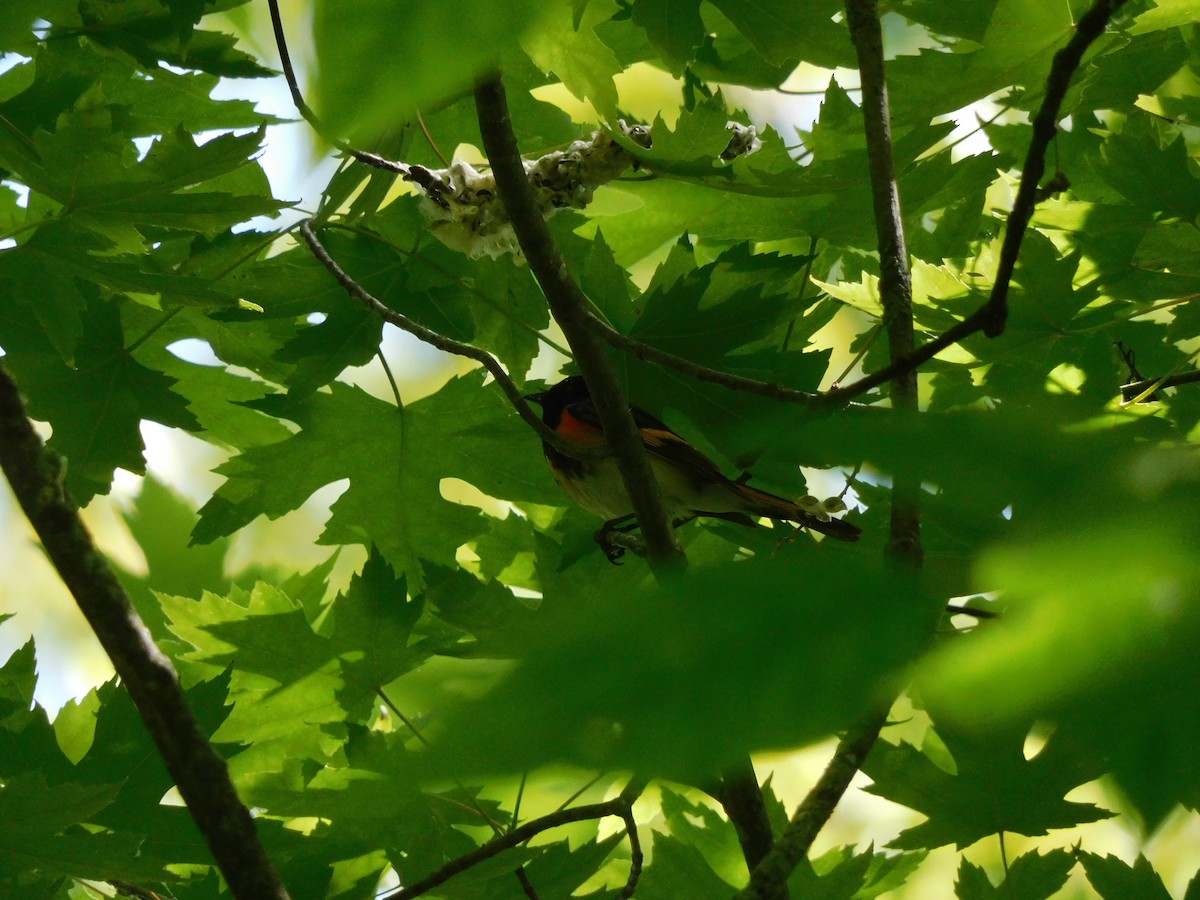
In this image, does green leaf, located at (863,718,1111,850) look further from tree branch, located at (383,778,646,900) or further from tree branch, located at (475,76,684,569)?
tree branch, located at (475,76,684,569)

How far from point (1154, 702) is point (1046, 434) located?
0.25 feet

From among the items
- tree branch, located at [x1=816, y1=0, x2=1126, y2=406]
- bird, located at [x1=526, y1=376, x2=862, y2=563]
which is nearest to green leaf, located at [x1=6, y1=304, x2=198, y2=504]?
bird, located at [x1=526, y1=376, x2=862, y2=563]

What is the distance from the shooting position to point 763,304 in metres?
2.06

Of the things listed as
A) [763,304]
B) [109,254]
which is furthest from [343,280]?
[763,304]

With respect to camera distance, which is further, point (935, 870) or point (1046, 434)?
point (935, 870)

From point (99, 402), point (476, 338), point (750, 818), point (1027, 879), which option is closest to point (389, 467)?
point (476, 338)

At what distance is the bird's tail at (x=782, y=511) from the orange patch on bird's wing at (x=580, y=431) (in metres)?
0.51

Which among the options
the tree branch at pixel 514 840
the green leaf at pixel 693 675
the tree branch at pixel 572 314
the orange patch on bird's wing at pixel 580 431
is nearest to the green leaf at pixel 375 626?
the tree branch at pixel 514 840

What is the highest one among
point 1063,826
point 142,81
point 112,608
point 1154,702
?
point 142,81

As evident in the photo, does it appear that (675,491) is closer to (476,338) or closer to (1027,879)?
(476,338)

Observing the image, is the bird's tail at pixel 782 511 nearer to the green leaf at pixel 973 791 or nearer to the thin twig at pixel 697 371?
the green leaf at pixel 973 791

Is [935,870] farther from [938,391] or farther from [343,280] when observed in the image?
[343,280]

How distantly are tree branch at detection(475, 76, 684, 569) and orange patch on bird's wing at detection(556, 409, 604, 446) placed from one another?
1115 millimetres

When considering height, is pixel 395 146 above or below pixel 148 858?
above
